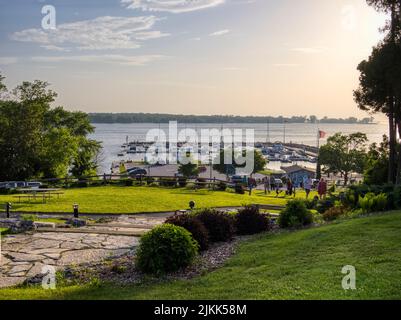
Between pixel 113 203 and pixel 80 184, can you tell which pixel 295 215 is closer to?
pixel 113 203

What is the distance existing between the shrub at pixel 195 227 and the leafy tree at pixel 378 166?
1681 centimetres

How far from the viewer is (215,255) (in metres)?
9.38

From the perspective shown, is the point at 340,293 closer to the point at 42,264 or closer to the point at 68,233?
the point at 42,264

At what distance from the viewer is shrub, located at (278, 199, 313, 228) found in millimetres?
11750

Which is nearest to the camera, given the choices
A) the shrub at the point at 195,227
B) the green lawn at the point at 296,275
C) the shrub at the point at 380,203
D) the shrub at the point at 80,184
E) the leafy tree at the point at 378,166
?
the green lawn at the point at 296,275

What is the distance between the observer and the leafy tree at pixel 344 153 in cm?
6456

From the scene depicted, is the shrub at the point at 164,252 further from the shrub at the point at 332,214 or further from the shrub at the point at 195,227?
the shrub at the point at 332,214

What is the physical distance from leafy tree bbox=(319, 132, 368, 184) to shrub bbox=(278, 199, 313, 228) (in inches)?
2156

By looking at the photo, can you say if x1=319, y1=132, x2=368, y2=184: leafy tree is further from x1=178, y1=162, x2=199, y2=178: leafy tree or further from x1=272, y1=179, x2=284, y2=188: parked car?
x1=272, y1=179, x2=284, y2=188: parked car

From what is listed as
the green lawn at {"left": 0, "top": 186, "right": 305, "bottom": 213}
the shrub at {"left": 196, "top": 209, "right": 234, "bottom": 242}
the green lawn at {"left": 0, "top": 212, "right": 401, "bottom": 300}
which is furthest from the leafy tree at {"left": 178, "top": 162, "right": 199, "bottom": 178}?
the green lawn at {"left": 0, "top": 212, "right": 401, "bottom": 300}

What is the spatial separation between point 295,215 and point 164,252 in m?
4.63

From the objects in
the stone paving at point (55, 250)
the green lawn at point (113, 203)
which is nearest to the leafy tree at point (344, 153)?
the green lawn at point (113, 203)
